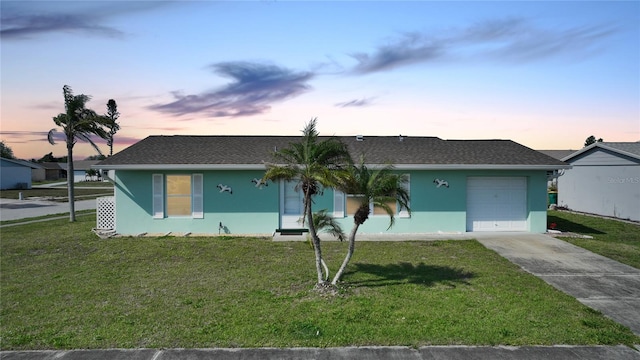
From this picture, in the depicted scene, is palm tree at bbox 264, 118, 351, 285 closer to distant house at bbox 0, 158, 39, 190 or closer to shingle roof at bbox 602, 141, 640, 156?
shingle roof at bbox 602, 141, 640, 156

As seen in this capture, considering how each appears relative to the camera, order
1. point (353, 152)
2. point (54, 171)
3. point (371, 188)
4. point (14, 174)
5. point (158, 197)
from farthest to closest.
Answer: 1. point (54, 171)
2. point (14, 174)
3. point (353, 152)
4. point (158, 197)
5. point (371, 188)

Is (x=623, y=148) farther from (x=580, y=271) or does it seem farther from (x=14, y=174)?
(x=14, y=174)

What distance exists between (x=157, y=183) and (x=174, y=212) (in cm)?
128

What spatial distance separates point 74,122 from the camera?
65.4 ft

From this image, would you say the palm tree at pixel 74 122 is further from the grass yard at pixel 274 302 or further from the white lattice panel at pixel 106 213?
the grass yard at pixel 274 302

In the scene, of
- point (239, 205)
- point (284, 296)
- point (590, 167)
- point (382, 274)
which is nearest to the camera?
point (284, 296)

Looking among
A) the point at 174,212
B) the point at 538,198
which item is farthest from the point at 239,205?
the point at 538,198

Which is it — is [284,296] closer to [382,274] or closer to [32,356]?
[382,274]

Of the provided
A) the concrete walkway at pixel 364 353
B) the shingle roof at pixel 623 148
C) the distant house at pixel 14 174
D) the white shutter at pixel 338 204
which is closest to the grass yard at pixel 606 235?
the shingle roof at pixel 623 148

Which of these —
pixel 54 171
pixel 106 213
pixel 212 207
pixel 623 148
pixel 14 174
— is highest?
pixel 623 148

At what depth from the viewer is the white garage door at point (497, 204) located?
15.4 meters

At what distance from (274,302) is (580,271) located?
764 centimetres

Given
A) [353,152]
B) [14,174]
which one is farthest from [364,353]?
[14,174]

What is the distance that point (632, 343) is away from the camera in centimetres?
588
